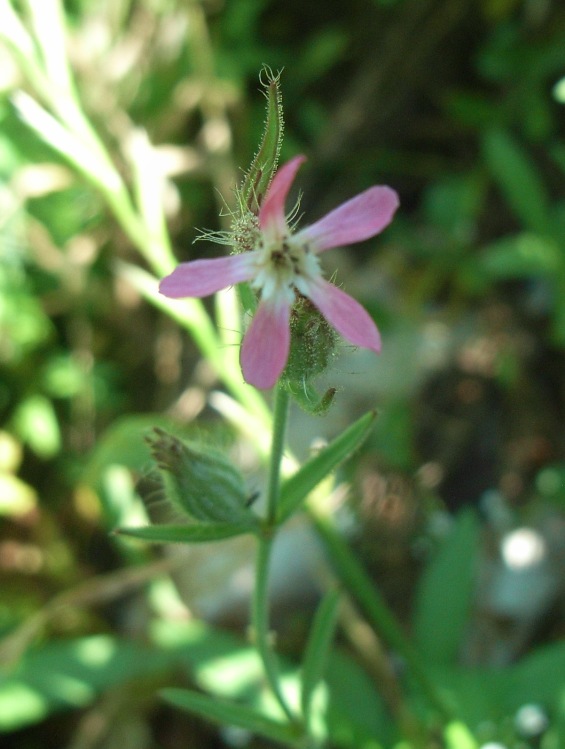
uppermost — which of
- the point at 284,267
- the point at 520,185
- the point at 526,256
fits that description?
the point at 520,185

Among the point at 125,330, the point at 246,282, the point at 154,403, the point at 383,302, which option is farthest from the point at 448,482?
the point at 246,282

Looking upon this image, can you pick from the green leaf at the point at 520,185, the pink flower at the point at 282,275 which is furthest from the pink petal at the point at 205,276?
the green leaf at the point at 520,185

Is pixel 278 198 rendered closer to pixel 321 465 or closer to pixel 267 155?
pixel 267 155

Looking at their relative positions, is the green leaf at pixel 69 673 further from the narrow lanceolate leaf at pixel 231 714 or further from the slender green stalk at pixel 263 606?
the slender green stalk at pixel 263 606

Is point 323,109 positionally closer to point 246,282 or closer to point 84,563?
point 84,563

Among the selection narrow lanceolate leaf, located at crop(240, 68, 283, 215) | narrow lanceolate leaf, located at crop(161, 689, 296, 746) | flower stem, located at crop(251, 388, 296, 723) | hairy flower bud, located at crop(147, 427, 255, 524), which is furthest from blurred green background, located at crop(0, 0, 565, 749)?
narrow lanceolate leaf, located at crop(240, 68, 283, 215)

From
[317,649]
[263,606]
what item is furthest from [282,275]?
[317,649]
